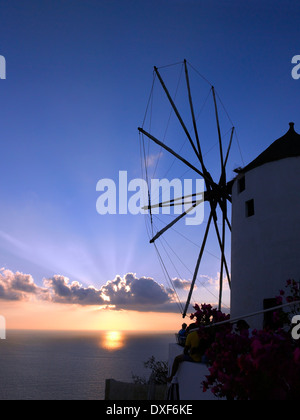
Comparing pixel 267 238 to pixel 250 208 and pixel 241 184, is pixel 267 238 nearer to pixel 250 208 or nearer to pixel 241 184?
pixel 250 208

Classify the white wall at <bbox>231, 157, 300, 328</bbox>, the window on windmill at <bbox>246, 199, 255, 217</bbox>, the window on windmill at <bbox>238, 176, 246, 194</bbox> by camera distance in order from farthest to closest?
the window on windmill at <bbox>238, 176, 246, 194</bbox> → the window on windmill at <bbox>246, 199, 255, 217</bbox> → the white wall at <bbox>231, 157, 300, 328</bbox>

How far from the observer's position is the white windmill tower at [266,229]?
13.6m

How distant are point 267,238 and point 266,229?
38 cm

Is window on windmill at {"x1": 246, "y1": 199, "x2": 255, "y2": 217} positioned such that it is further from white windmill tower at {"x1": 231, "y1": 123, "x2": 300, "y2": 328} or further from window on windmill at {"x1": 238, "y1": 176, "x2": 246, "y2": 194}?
window on windmill at {"x1": 238, "y1": 176, "x2": 246, "y2": 194}

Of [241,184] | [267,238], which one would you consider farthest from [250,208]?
[267,238]

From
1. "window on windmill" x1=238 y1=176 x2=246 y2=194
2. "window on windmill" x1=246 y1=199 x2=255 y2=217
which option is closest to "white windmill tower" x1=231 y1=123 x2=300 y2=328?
"window on windmill" x1=246 y1=199 x2=255 y2=217

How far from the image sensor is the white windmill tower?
1362cm

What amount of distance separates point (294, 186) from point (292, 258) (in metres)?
2.89

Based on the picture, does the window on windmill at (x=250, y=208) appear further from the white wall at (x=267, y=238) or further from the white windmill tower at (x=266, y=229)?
the white wall at (x=267, y=238)
